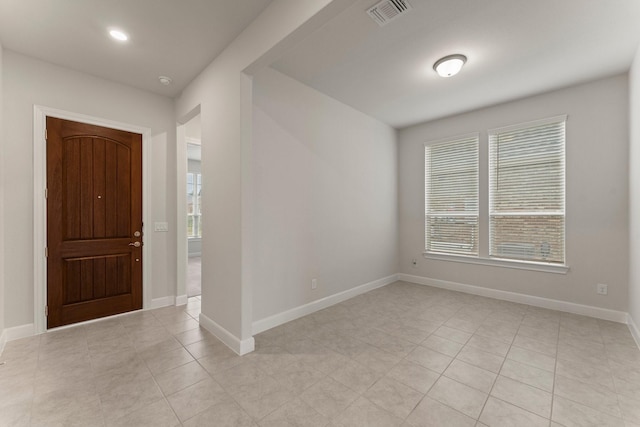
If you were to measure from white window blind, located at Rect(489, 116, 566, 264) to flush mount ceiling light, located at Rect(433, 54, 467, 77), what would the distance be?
1.76m

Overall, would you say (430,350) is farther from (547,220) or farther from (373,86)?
(373,86)

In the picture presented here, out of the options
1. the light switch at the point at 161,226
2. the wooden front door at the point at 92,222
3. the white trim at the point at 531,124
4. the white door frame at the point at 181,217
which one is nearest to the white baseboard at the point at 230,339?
the white door frame at the point at 181,217

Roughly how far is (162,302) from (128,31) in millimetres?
3199

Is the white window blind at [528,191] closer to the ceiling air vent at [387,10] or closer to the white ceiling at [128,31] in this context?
the ceiling air vent at [387,10]

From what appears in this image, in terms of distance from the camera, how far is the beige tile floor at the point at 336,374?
5.73ft

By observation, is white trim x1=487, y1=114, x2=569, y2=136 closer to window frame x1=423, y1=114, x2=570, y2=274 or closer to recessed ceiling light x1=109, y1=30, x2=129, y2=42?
window frame x1=423, y1=114, x2=570, y2=274

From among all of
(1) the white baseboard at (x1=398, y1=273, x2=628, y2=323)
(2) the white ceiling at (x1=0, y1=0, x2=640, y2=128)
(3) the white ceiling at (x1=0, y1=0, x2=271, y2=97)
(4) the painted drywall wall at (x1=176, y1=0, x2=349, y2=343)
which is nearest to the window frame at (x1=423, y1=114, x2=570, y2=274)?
(1) the white baseboard at (x1=398, y1=273, x2=628, y2=323)

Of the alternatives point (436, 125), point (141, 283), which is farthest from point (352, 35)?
point (141, 283)

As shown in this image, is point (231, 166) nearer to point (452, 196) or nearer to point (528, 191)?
point (452, 196)

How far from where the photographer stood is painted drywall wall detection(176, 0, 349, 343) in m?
2.28

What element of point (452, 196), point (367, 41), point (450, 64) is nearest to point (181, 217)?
point (367, 41)

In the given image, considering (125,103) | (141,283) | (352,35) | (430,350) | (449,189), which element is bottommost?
(430,350)

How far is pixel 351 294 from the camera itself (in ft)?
13.7

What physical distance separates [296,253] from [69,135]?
292 cm
